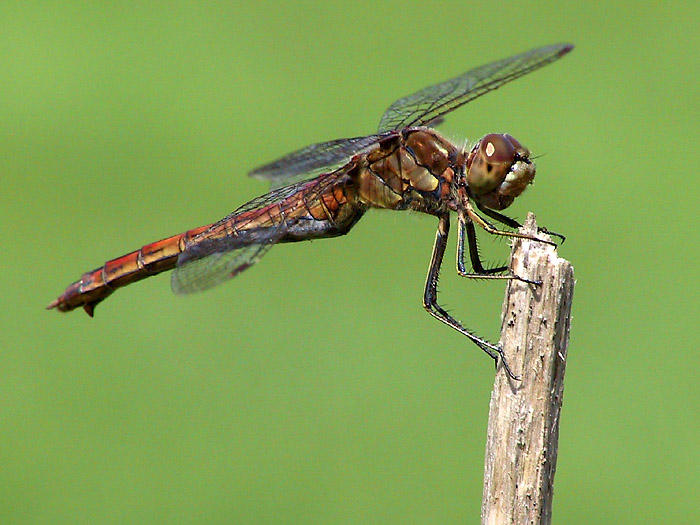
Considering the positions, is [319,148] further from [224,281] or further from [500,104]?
[500,104]

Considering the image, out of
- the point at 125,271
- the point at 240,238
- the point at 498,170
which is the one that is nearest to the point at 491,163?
the point at 498,170

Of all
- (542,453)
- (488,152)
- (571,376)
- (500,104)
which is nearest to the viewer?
(542,453)

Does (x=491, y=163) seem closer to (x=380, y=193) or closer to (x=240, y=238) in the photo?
(x=380, y=193)

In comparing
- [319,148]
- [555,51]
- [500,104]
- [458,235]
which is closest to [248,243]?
[319,148]

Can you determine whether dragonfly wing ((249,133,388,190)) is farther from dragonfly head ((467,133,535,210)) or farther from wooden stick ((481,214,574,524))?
wooden stick ((481,214,574,524))

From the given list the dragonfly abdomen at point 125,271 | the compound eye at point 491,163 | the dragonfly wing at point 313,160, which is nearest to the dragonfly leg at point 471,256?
the compound eye at point 491,163

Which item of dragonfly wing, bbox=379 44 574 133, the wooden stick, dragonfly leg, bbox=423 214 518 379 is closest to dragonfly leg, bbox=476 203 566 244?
dragonfly leg, bbox=423 214 518 379

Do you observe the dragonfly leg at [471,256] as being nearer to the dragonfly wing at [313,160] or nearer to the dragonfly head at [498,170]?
the dragonfly head at [498,170]
